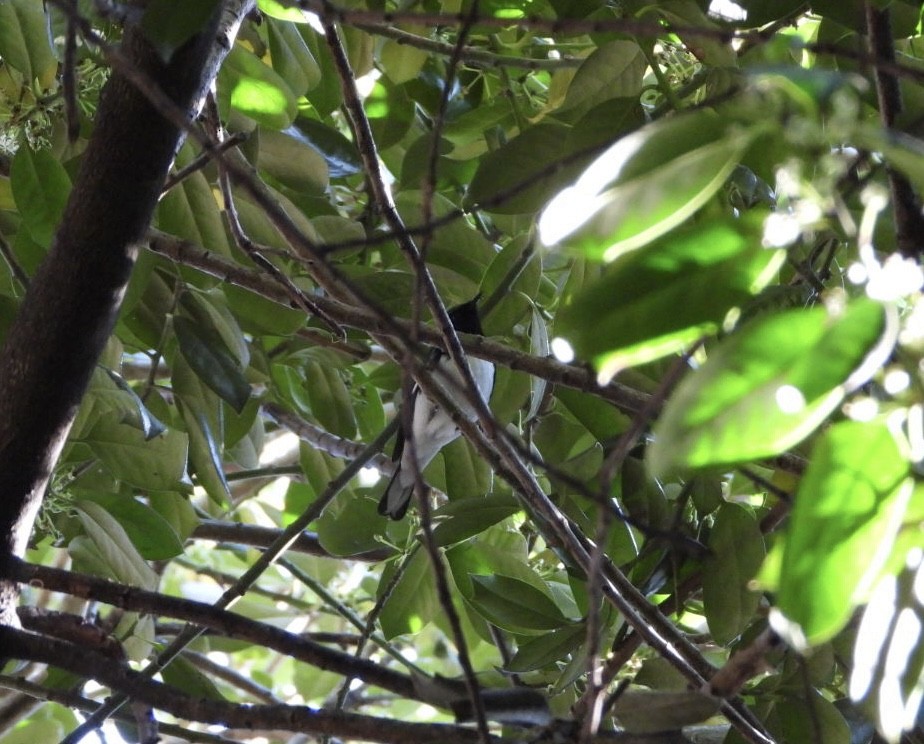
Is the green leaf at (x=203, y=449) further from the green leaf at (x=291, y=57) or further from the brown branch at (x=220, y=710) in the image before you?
the brown branch at (x=220, y=710)

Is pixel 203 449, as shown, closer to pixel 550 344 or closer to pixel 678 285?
pixel 550 344

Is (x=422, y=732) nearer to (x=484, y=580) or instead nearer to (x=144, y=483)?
(x=484, y=580)

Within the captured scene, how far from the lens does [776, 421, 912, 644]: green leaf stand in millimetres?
487

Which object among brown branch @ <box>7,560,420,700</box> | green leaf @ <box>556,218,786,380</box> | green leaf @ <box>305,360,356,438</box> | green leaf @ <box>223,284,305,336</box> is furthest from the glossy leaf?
green leaf @ <box>556,218,786,380</box>

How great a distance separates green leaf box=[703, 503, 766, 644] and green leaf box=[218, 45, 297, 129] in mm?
771

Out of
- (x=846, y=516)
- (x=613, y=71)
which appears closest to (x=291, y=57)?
(x=613, y=71)

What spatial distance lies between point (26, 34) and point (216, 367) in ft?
1.52

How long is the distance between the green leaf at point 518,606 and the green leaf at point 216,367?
1.34ft

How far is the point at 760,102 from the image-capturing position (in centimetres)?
51

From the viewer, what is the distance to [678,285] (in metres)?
0.54

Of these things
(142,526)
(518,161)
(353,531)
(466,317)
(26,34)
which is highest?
(26,34)

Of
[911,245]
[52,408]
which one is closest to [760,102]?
[911,245]

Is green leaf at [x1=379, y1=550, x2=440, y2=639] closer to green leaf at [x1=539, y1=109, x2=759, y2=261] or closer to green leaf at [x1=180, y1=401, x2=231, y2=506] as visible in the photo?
green leaf at [x1=180, y1=401, x2=231, y2=506]

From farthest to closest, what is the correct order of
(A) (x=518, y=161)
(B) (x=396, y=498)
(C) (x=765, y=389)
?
(B) (x=396, y=498), (A) (x=518, y=161), (C) (x=765, y=389)
